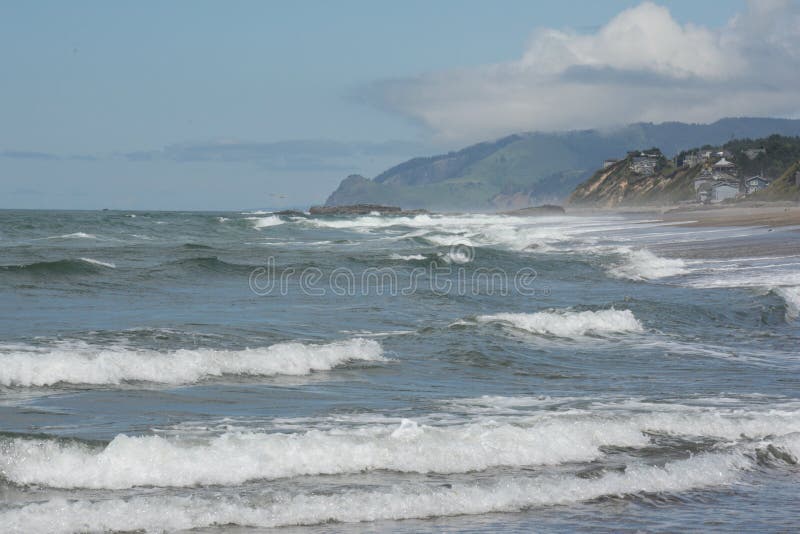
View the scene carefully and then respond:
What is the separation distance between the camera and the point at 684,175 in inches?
5320

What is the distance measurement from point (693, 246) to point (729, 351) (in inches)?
926

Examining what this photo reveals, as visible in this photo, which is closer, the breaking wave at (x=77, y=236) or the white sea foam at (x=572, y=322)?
the white sea foam at (x=572, y=322)

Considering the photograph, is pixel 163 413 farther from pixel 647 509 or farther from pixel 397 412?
pixel 647 509

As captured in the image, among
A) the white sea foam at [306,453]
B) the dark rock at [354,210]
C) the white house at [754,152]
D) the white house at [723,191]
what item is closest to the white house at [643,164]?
the white house at [754,152]

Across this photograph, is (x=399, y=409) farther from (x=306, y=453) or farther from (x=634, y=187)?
(x=634, y=187)

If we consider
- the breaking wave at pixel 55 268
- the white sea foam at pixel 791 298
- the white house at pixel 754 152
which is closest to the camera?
the white sea foam at pixel 791 298

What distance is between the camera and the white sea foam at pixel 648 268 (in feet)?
85.2

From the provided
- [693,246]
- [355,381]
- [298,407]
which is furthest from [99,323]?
[693,246]

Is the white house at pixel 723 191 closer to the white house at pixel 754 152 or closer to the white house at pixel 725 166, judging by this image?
the white house at pixel 725 166

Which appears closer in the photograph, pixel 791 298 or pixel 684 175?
pixel 791 298

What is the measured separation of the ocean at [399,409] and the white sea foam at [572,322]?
0.21 feet

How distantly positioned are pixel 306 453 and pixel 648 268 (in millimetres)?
21237

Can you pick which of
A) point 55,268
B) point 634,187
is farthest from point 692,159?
point 55,268

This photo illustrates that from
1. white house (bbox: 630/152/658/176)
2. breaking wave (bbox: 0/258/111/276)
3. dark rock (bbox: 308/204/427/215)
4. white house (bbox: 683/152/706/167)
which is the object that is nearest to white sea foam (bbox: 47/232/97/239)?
breaking wave (bbox: 0/258/111/276)
